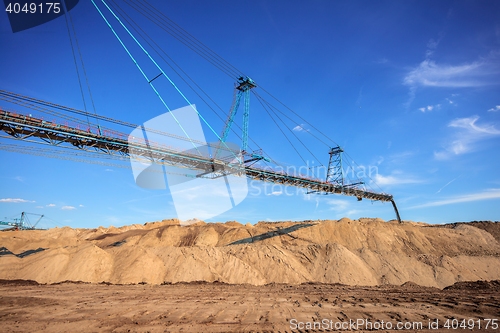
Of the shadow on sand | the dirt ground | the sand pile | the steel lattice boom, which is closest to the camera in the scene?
the dirt ground

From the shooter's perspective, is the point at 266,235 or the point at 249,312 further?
the point at 266,235

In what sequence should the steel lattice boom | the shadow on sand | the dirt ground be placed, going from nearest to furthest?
the dirt ground, the steel lattice boom, the shadow on sand

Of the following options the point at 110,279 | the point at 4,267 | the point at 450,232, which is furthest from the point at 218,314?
the point at 450,232

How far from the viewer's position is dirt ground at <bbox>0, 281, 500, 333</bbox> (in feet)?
31.8

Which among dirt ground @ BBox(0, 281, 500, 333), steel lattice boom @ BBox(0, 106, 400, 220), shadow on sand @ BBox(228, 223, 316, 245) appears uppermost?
steel lattice boom @ BBox(0, 106, 400, 220)

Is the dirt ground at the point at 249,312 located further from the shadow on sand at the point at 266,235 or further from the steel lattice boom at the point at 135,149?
the shadow on sand at the point at 266,235

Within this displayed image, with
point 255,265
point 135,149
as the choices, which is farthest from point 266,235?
point 135,149

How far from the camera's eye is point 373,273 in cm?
2298

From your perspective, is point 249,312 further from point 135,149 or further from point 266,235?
point 266,235

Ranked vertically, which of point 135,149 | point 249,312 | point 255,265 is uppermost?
point 135,149

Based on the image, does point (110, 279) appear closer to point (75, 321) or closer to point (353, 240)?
point (75, 321)

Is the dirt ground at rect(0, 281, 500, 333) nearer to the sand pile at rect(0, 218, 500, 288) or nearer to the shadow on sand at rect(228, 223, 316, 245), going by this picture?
the sand pile at rect(0, 218, 500, 288)

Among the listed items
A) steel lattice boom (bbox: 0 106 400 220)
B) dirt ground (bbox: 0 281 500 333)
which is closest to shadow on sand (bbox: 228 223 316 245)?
steel lattice boom (bbox: 0 106 400 220)

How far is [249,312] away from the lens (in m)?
11.7
